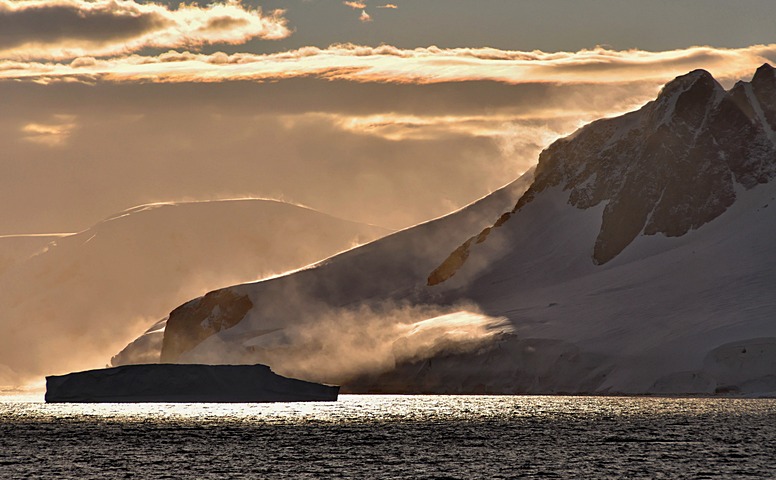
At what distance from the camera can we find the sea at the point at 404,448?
118 m

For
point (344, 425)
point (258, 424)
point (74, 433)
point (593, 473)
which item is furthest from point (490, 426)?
point (593, 473)

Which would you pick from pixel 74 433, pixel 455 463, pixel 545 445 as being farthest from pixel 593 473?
pixel 74 433

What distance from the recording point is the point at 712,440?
147 m

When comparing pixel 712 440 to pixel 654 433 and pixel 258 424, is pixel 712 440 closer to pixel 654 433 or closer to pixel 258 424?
pixel 654 433

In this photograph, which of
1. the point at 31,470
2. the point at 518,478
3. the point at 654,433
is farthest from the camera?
the point at 654,433

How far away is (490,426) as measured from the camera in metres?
178

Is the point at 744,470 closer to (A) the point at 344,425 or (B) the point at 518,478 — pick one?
(B) the point at 518,478

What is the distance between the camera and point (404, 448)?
144 metres

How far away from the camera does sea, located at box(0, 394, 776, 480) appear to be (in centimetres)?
11850

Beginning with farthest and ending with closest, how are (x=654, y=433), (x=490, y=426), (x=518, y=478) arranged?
(x=490, y=426), (x=654, y=433), (x=518, y=478)

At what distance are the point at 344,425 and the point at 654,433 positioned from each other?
1673 inches

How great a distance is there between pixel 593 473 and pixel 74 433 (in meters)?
76.7

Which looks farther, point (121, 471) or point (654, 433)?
point (654, 433)

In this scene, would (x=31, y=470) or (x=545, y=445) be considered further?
(x=545, y=445)
